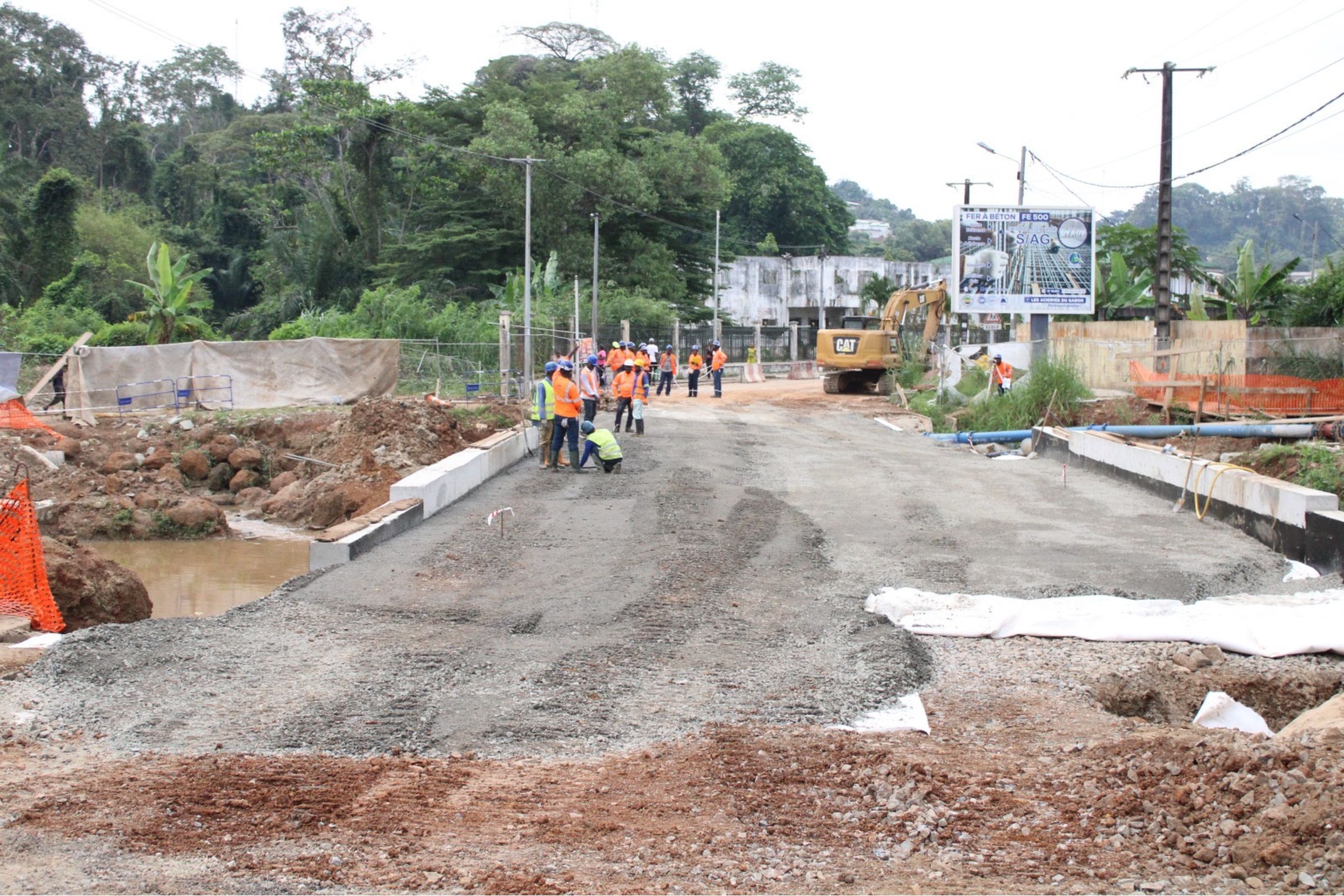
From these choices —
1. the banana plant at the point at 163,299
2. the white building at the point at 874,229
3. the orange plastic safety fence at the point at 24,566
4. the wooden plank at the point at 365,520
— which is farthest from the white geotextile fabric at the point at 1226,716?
the white building at the point at 874,229

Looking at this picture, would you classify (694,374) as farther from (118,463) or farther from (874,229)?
(874,229)

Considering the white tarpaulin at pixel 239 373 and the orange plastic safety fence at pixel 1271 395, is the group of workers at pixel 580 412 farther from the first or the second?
the orange plastic safety fence at pixel 1271 395

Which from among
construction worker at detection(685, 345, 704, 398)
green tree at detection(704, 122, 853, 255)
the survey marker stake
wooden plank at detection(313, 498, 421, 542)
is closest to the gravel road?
the survey marker stake

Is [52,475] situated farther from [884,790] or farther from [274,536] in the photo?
[884,790]

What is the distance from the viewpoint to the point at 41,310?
4419 cm

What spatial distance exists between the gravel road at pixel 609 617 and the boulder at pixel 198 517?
5545mm

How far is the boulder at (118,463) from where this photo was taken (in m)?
21.6

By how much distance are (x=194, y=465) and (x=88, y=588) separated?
12.4m

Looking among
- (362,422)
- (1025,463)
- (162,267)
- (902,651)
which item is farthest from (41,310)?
(902,651)

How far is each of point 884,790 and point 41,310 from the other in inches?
1822

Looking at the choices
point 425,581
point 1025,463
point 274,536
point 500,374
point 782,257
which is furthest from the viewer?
point 782,257

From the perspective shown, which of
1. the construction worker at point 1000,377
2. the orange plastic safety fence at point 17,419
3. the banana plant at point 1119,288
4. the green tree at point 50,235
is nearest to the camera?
the orange plastic safety fence at point 17,419

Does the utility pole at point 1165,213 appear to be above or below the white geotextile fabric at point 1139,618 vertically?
above

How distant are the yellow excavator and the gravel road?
19.4m
